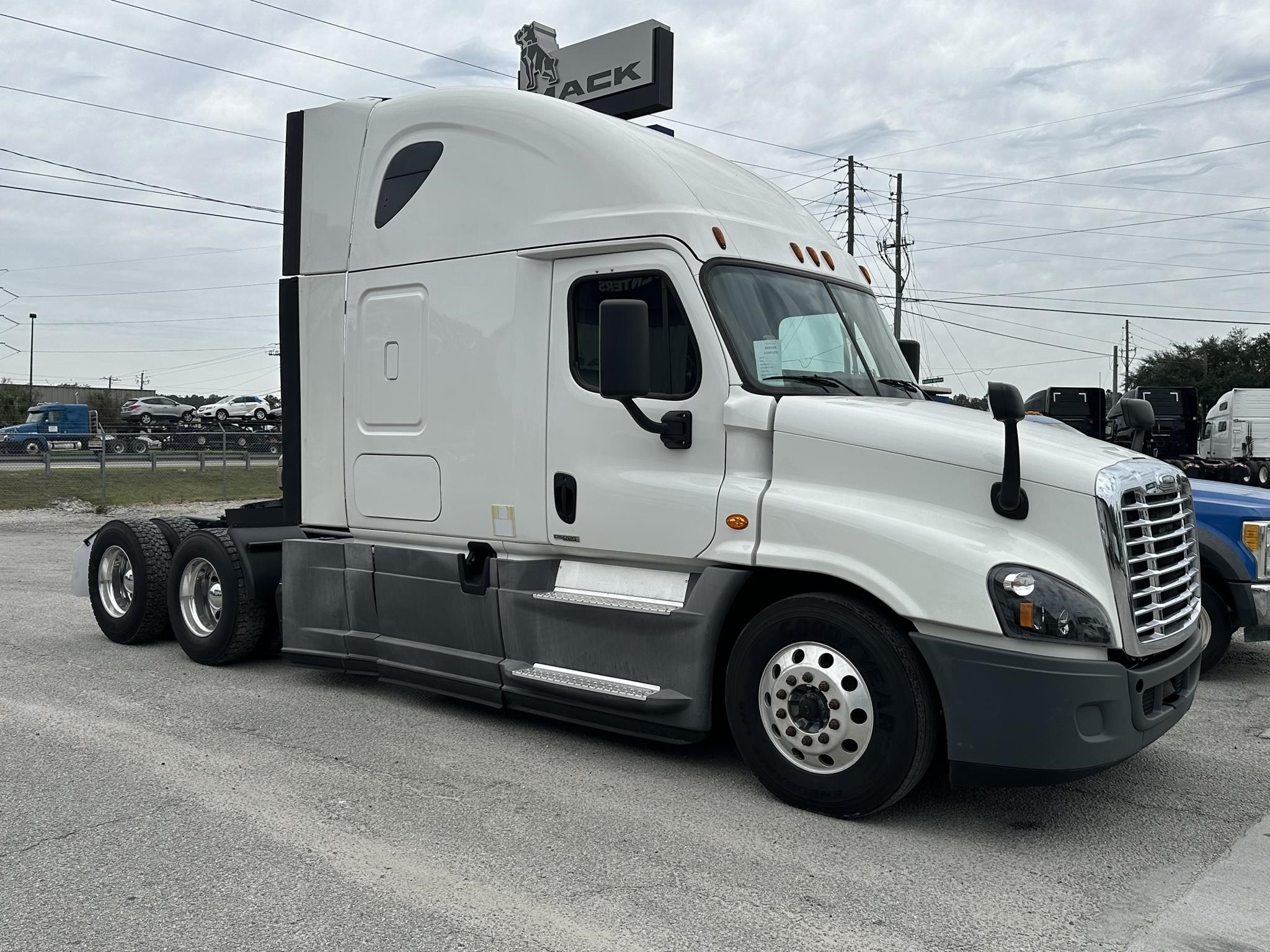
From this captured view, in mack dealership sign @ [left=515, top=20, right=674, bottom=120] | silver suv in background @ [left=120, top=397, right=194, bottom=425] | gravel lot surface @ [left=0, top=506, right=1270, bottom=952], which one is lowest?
gravel lot surface @ [left=0, top=506, right=1270, bottom=952]

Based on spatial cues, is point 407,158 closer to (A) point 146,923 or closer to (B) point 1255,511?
(A) point 146,923

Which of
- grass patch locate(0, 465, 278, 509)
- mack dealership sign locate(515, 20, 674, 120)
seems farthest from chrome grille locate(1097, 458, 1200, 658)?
grass patch locate(0, 465, 278, 509)

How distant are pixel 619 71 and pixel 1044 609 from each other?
5915mm

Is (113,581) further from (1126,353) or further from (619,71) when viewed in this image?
(1126,353)

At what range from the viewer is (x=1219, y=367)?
75.5m

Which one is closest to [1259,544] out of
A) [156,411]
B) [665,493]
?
[665,493]

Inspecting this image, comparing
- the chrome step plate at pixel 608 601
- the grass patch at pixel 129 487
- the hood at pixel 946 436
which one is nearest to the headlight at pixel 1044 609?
the hood at pixel 946 436

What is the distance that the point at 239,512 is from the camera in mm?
7785

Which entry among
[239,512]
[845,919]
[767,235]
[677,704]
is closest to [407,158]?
[767,235]

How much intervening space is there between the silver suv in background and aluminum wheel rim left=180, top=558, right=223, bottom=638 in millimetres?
50216

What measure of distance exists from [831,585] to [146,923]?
2.94 m

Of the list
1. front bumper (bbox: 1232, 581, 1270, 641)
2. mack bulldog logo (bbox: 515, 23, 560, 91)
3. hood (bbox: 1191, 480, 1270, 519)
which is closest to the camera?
front bumper (bbox: 1232, 581, 1270, 641)

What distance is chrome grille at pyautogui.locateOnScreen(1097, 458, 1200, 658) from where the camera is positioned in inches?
169

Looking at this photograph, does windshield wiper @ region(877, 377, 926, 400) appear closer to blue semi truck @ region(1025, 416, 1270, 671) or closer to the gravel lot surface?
blue semi truck @ region(1025, 416, 1270, 671)
